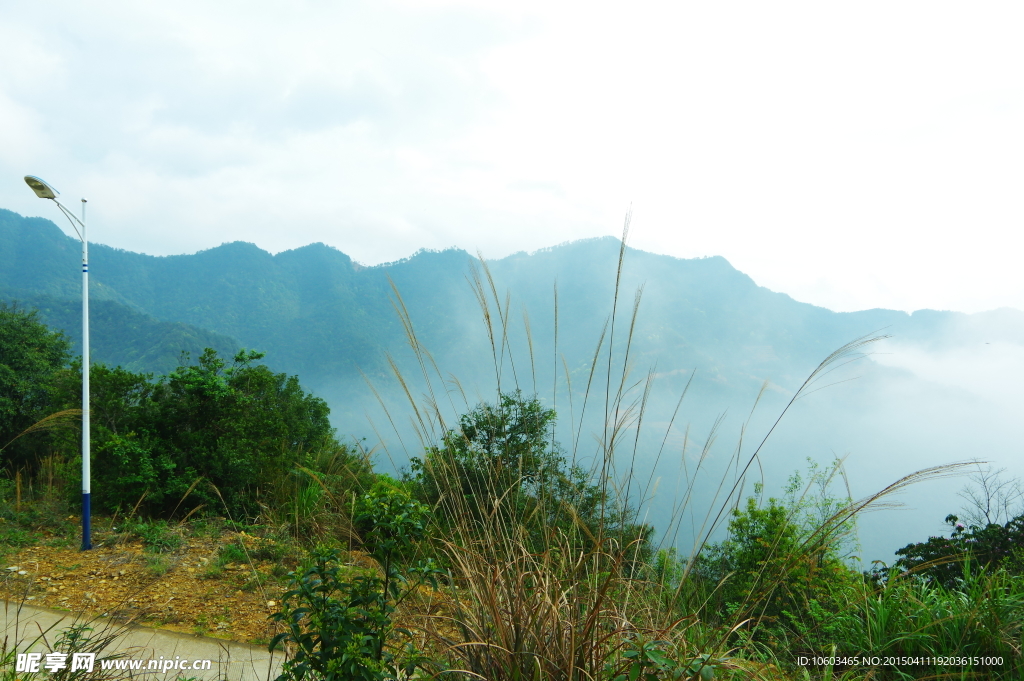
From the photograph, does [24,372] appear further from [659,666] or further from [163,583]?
[659,666]

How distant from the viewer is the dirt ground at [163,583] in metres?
3.55

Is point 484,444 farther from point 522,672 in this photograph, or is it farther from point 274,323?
point 274,323

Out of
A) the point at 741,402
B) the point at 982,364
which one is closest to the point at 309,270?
the point at 741,402

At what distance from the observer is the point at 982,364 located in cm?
7725

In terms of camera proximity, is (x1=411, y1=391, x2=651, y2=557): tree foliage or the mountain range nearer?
(x1=411, y1=391, x2=651, y2=557): tree foliage

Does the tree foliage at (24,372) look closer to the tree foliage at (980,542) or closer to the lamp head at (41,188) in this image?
the lamp head at (41,188)

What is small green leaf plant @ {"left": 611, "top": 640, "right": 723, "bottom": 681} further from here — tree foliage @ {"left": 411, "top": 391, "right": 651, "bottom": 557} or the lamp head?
the lamp head

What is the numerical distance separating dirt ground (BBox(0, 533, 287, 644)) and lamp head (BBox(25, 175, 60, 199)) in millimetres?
3466

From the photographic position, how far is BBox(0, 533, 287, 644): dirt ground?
3.55 m

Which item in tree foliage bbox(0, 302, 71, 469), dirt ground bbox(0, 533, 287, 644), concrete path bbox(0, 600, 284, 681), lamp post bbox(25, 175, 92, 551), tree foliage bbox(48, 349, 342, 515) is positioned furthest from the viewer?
tree foliage bbox(0, 302, 71, 469)

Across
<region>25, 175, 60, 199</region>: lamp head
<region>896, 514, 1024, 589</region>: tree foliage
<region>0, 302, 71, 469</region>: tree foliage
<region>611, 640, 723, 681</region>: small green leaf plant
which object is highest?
<region>25, 175, 60, 199</region>: lamp head

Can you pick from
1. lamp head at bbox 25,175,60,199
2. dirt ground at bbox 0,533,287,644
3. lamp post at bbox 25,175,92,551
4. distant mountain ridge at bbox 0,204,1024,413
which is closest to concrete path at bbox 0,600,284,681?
dirt ground at bbox 0,533,287,644

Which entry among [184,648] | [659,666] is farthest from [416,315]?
[659,666]

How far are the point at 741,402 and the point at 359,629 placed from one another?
79.0m
